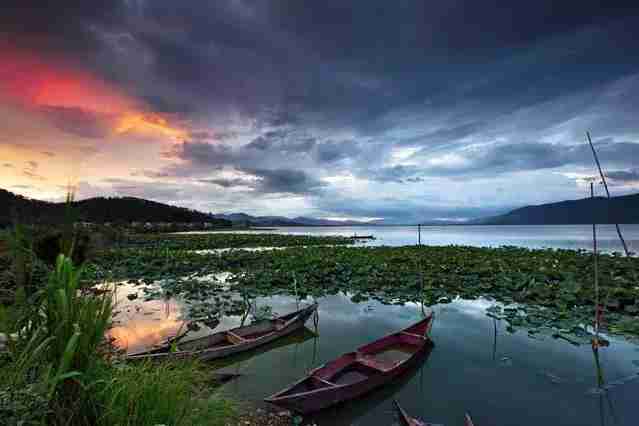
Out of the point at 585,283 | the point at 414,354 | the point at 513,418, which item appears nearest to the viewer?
the point at 513,418

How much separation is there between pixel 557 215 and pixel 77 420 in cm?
21187

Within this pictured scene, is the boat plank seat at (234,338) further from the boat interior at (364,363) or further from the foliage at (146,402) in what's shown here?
the foliage at (146,402)

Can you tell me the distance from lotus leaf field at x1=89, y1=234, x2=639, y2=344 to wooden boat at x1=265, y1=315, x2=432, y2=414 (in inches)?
Result: 153

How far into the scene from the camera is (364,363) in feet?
23.4

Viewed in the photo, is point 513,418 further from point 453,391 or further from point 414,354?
point 414,354

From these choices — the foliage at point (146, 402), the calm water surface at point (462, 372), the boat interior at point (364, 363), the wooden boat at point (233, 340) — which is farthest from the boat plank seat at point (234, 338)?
the foliage at point (146, 402)

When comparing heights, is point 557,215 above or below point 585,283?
above

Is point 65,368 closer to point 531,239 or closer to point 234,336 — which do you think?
point 234,336

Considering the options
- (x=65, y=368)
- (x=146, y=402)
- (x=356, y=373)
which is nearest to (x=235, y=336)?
(x=356, y=373)

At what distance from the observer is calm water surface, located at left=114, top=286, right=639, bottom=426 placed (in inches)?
233

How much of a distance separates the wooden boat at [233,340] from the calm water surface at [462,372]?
11.9 inches

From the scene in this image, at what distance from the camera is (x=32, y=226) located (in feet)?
9.50

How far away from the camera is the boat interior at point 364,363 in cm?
599

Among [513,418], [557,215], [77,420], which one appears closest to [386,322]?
[513,418]
